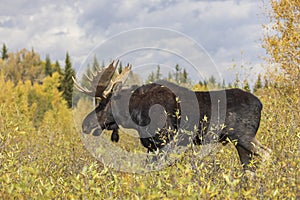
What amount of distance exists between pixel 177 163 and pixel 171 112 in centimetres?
412

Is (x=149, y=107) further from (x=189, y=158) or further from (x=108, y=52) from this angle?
(x=189, y=158)

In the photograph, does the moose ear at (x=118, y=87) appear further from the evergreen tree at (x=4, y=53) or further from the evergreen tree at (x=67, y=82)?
the evergreen tree at (x=4, y=53)

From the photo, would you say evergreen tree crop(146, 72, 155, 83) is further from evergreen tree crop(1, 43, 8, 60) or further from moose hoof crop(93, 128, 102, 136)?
evergreen tree crop(1, 43, 8, 60)

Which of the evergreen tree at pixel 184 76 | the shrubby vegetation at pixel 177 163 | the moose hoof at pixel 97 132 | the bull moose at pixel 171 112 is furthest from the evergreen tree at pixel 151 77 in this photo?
the shrubby vegetation at pixel 177 163

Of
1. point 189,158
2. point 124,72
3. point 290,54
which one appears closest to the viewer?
point 189,158

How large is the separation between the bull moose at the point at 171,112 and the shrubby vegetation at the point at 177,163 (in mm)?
396

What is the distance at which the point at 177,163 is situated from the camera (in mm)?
3768

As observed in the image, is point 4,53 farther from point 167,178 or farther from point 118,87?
point 167,178

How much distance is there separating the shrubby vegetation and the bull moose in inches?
15.6

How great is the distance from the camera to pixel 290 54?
15344mm

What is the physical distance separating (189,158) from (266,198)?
140 cm

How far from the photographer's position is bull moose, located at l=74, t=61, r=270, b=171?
759 centimetres

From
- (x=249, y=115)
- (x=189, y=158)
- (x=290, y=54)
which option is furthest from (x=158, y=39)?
(x=290, y=54)

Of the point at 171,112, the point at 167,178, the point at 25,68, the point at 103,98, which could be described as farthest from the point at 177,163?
the point at 25,68
